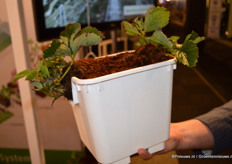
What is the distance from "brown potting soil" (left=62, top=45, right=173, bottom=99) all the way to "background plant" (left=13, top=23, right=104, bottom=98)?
0.6 inches

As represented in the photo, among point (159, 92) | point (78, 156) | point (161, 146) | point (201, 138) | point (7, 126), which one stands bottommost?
point (78, 156)

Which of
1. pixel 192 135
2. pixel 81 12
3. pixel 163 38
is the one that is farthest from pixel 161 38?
pixel 81 12

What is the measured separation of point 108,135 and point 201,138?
454 mm

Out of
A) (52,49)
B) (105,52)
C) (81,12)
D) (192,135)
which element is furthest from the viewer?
(105,52)

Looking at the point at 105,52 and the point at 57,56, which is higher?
the point at 57,56

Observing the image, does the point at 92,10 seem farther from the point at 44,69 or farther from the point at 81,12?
the point at 44,69

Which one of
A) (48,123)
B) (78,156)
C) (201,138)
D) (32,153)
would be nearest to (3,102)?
(48,123)

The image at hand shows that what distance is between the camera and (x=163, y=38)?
0.44m

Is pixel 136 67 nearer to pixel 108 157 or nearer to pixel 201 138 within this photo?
pixel 108 157

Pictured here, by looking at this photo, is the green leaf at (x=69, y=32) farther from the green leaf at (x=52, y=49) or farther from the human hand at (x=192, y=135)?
the human hand at (x=192, y=135)

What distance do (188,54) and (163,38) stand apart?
6 cm

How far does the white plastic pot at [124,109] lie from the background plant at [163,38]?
30 mm

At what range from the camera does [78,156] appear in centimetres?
164

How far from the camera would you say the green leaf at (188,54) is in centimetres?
42
